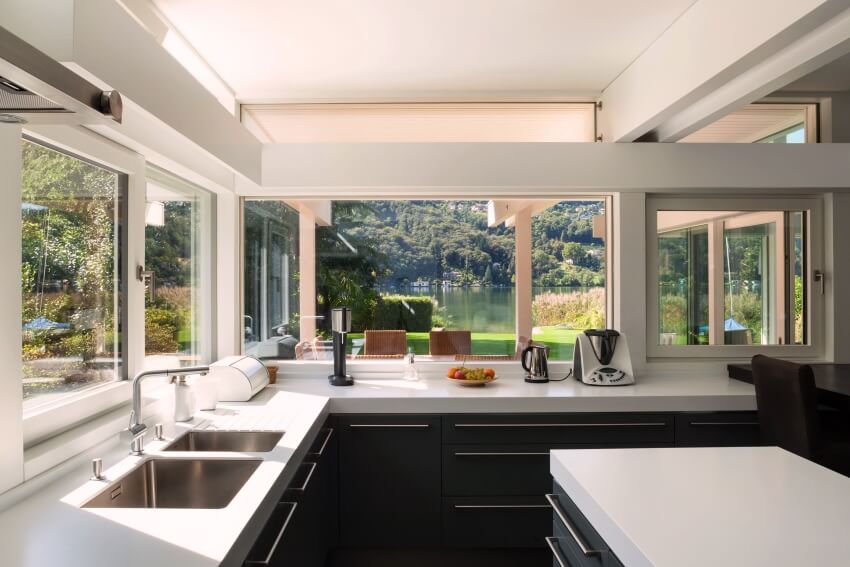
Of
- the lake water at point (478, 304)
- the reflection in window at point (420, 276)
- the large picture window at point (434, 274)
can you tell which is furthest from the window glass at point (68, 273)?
the lake water at point (478, 304)

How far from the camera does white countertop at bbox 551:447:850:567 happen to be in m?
0.97

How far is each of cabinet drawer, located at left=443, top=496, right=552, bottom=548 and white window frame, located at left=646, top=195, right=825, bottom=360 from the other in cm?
128

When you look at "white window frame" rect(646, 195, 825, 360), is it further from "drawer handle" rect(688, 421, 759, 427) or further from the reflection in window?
the reflection in window

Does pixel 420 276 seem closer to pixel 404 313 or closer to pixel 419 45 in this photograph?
pixel 404 313

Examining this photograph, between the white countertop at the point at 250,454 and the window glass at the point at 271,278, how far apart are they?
316 millimetres

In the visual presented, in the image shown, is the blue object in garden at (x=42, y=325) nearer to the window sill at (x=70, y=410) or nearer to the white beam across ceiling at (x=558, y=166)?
the window sill at (x=70, y=410)

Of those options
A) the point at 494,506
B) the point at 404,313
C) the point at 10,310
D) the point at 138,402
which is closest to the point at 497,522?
the point at 494,506

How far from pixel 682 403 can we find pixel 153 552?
8.03ft

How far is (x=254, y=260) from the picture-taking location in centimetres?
337

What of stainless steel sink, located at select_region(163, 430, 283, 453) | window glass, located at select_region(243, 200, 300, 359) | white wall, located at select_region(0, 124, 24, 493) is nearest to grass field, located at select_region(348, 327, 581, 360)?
window glass, located at select_region(243, 200, 300, 359)

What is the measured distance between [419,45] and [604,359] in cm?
193

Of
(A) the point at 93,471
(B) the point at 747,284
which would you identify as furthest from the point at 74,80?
(B) the point at 747,284

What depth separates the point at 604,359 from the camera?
305 centimetres

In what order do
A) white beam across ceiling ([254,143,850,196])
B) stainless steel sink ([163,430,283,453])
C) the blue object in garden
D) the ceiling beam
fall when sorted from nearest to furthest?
the blue object in garden < the ceiling beam < stainless steel sink ([163,430,283,453]) < white beam across ceiling ([254,143,850,196])
